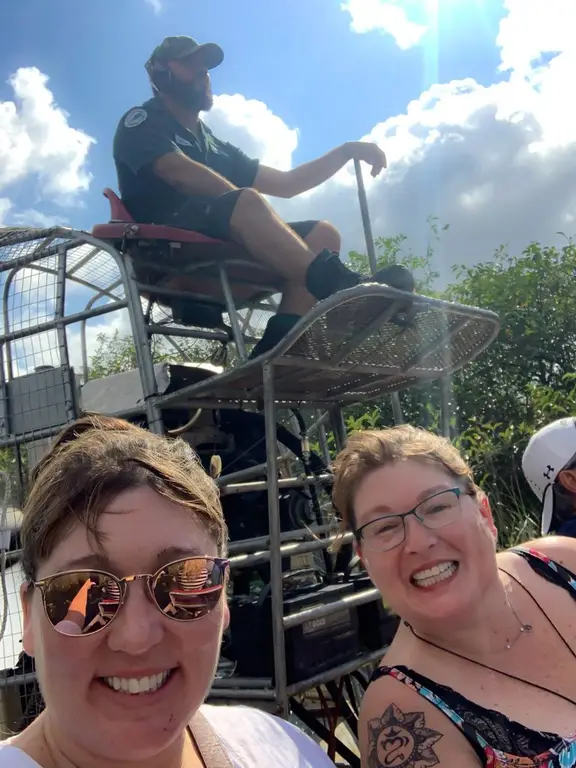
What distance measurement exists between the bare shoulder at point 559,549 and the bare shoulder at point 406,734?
32.2 inches

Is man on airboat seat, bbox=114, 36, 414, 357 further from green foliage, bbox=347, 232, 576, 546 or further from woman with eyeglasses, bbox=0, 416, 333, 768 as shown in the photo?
green foliage, bbox=347, 232, 576, 546

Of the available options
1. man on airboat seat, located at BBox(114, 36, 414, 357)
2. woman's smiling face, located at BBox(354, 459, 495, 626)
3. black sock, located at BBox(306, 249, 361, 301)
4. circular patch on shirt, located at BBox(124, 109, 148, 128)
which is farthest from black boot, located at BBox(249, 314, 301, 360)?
circular patch on shirt, located at BBox(124, 109, 148, 128)

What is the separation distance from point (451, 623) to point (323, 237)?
2.17 meters

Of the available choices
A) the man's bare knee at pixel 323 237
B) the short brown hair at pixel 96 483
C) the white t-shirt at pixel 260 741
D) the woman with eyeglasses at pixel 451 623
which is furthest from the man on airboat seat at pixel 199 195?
the white t-shirt at pixel 260 741

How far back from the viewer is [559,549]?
2145 millimetres

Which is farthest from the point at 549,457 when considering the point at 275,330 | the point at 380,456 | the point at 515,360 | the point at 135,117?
the point at 515,360

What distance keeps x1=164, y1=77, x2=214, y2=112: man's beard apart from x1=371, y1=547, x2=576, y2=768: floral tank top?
2789 millimetres

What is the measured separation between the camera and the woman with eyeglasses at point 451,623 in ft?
4.81

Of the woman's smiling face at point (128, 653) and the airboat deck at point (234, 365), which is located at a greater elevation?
the airboat deck at point (234, 365)

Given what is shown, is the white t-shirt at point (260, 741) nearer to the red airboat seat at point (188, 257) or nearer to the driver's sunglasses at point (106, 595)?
the driver's sunglasses at point (106, 595)

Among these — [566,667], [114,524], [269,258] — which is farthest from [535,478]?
[114,524]

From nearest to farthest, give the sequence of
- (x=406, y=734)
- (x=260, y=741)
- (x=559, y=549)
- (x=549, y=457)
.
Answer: (x=260, y=741), (x=406, y=734), (x=559, y=549), (x=549, y=457)

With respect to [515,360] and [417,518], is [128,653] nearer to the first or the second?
[417,518]

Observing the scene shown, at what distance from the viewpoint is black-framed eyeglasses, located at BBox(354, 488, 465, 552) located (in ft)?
5.79
